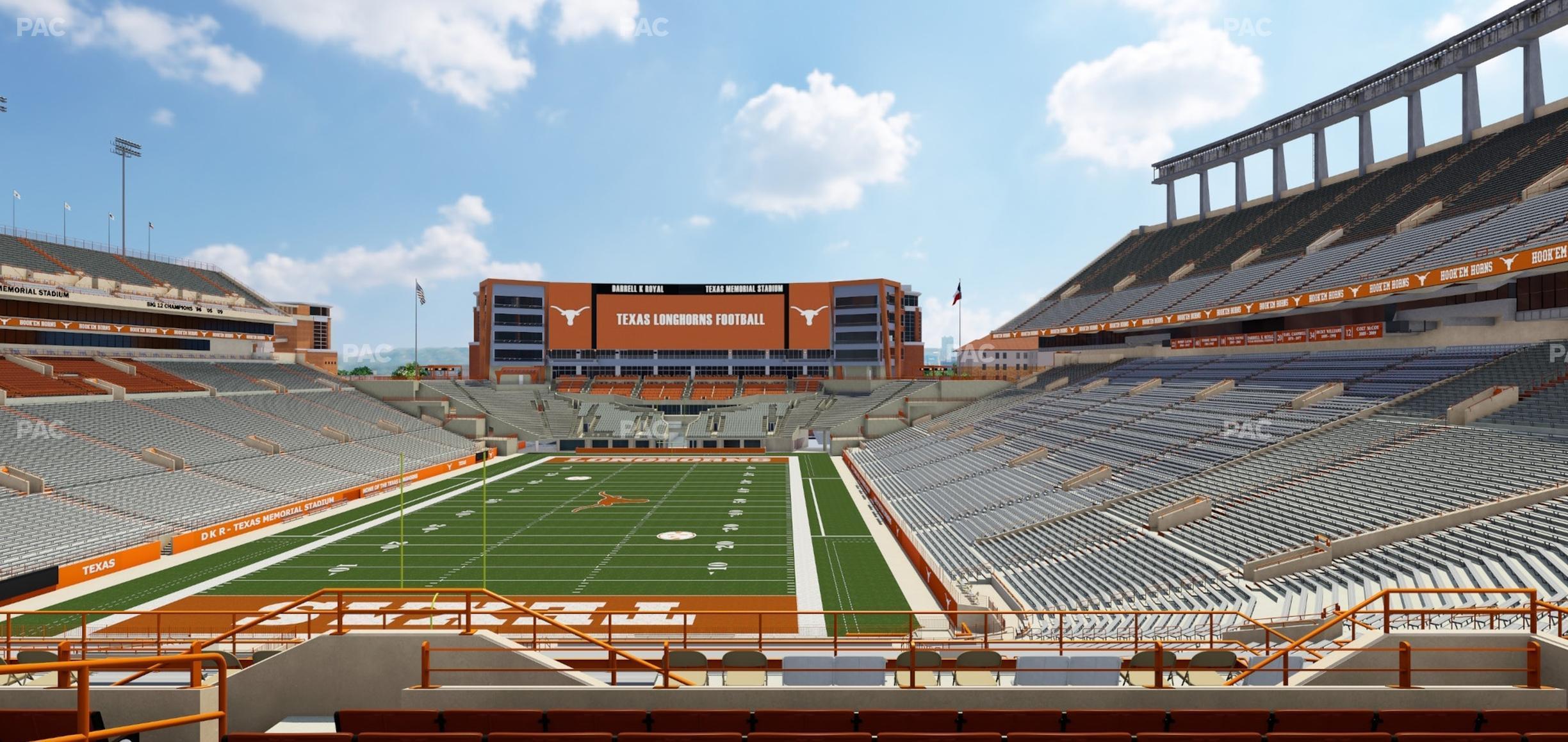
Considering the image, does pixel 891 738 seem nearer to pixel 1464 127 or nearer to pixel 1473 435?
pixel 1473 435

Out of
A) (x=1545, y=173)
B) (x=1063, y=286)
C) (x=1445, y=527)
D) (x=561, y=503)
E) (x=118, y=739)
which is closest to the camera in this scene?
(x=118, y=739)

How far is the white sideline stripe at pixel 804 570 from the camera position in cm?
1778

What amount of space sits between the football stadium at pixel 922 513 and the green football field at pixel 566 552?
0.22 m

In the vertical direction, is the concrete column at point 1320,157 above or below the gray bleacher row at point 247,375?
above

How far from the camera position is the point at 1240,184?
49.9m

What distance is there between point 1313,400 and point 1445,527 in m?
12.0

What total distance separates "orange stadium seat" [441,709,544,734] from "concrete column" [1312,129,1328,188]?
176ft

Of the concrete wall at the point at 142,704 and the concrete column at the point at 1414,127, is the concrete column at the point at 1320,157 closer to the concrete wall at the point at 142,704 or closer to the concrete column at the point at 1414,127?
the concrete column at the point at 1414,127

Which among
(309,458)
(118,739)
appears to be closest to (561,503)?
(309,458)

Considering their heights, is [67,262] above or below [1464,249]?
above

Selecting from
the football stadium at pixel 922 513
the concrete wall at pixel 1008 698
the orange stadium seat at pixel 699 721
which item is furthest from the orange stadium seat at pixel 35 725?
the orange stadium seat at pixel 699 721

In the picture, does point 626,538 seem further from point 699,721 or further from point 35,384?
point 35,384

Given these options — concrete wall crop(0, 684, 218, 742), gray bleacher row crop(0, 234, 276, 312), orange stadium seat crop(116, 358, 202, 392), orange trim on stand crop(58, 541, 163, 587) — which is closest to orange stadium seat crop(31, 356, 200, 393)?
orange stadium seat crop(116, 358, 202, 392)

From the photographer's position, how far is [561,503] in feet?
109
